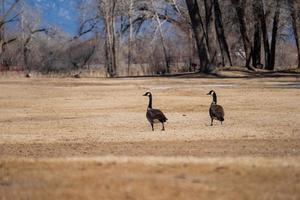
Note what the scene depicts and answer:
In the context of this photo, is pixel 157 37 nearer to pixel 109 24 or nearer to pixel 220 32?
pixel 109 24

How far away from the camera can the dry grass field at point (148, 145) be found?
9.33 m

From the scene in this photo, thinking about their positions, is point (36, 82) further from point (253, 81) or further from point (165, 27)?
point (165, 27)

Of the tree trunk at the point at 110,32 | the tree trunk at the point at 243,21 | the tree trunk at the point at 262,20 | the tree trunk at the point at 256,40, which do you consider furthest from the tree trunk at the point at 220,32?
the tree trunk at the point at 110,32

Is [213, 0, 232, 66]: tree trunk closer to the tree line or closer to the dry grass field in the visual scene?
the tree line

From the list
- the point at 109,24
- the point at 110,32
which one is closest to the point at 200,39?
the point at 110,32

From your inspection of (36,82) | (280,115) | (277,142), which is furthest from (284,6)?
(277,142)

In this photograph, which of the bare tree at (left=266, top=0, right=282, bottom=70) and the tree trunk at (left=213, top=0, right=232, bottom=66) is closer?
the bare tree at (left=266, top=0, right=282, bottom=70)

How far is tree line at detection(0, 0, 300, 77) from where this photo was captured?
53531 millimetres

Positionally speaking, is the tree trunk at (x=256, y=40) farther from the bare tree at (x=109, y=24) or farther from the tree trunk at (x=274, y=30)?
the bare tree at (x=109, y=24)

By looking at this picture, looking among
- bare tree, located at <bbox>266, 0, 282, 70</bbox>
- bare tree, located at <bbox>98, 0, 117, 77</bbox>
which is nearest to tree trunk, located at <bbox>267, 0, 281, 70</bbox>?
bare tree, located at <bbox>266, 0, 282, 70</bbox>

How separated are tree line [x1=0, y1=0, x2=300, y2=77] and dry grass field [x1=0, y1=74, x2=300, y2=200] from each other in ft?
51.0

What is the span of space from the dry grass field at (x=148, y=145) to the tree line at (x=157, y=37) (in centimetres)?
1555

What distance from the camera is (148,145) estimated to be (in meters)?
16.1

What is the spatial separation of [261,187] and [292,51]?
3147 inches
